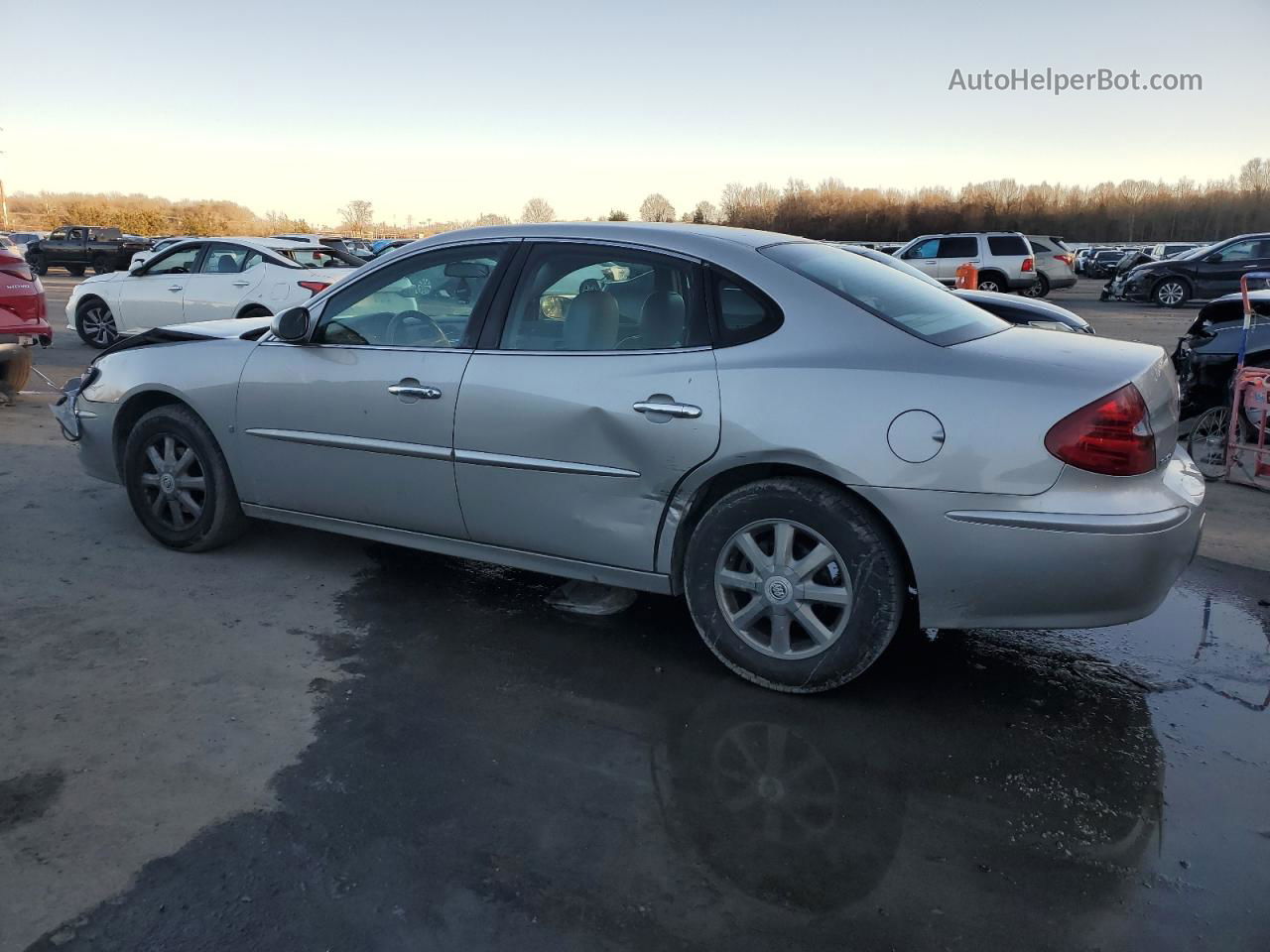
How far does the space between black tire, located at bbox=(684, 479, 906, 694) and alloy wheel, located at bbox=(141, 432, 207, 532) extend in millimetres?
2656

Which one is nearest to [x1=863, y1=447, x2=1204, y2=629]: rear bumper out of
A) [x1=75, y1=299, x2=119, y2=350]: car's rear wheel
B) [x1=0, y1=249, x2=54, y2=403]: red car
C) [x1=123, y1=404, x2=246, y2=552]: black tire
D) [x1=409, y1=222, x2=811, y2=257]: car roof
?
[x1=409, y1=222, x2=811, y2=257]: car roof

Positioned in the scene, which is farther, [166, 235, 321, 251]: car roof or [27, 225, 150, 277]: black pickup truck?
[27, 225, 150, 277]: black pickup truck

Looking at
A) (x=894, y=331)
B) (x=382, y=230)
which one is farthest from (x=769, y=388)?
(x=382, y=230)

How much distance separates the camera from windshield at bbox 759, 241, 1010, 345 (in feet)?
11.5

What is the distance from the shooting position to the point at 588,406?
365 centimetres

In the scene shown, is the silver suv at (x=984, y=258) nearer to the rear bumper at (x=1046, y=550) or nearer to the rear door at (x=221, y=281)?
the rear door at (x=221, y=281)

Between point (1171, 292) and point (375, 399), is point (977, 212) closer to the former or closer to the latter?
point (1171, 292)

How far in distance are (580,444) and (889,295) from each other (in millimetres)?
1328

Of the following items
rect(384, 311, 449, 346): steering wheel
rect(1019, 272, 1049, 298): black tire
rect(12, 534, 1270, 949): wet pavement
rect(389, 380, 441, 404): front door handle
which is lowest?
rect(12, 534, 1270, 949): wet pavement

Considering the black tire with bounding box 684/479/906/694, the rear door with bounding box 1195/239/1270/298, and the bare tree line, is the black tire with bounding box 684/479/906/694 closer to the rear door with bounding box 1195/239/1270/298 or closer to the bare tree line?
the rear door with bounding box 1195/239/1270/298

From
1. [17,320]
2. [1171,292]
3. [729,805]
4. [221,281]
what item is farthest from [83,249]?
[729,805]

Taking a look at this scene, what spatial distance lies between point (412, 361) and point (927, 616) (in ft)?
7.57

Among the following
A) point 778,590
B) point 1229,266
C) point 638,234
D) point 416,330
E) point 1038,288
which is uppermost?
point 1229,266

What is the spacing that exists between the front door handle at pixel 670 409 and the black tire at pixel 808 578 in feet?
1.05
